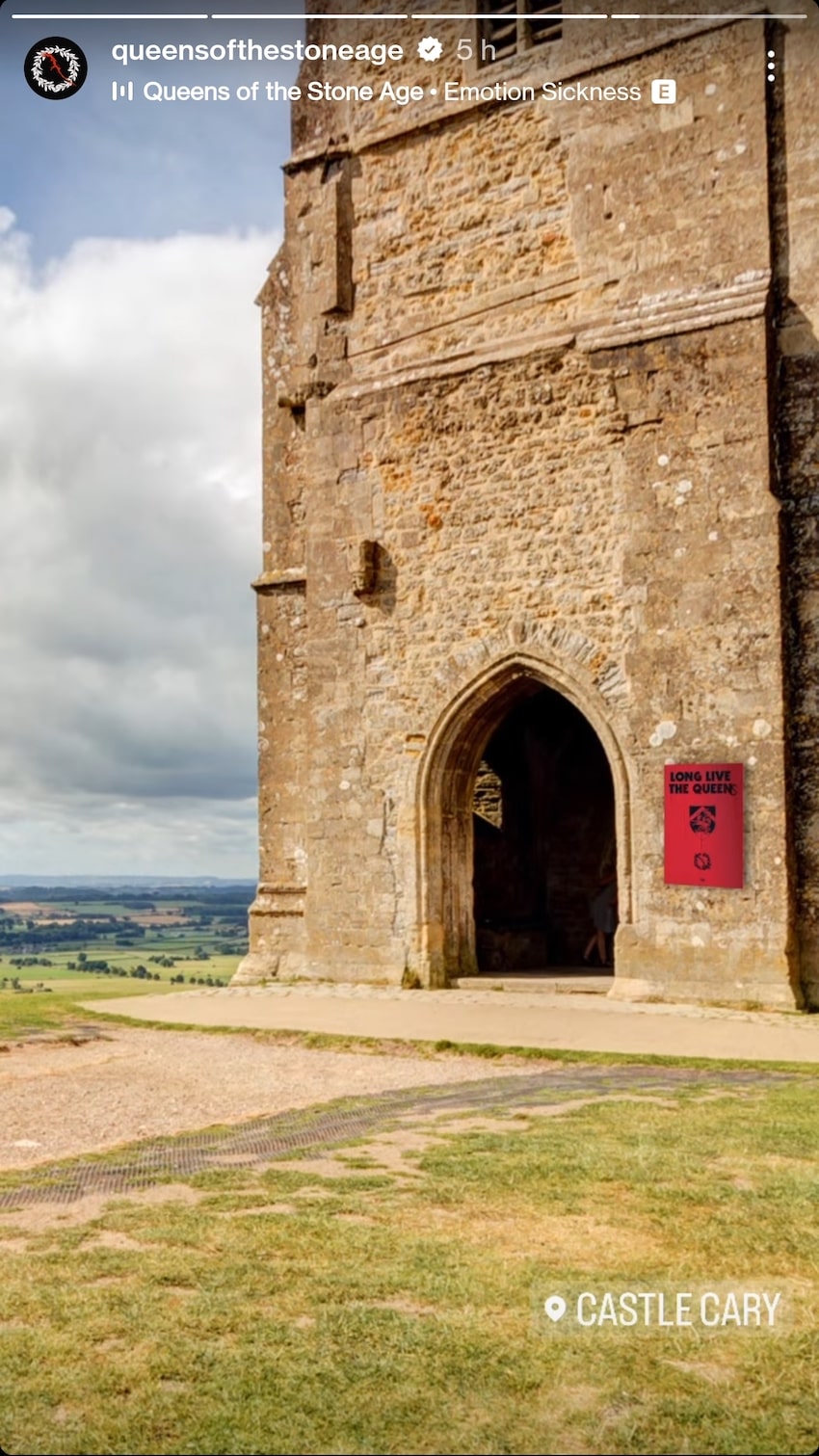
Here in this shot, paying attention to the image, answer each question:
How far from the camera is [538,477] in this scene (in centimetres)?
1250

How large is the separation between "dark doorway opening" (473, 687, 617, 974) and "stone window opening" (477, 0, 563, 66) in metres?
6.79

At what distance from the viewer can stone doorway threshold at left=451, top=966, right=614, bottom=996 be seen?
12.1m

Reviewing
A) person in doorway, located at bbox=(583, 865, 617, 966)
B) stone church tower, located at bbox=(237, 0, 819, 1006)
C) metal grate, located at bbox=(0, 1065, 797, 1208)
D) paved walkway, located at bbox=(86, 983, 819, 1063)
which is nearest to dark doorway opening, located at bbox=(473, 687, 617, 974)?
person in doorway, located at bbox=(583, 865, 617, 966)

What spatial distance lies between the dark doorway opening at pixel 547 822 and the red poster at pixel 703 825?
15.7 feet

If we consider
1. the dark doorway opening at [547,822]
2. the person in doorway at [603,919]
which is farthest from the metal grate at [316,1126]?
the dark doorway opening at [547,822]

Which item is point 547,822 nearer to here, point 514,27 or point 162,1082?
point 514,27

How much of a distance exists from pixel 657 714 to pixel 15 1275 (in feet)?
28.4

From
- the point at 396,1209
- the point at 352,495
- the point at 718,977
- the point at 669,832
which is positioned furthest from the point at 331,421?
the point at 396,1209

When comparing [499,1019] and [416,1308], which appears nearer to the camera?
[416,1308]

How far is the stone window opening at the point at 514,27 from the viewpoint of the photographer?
13.0m

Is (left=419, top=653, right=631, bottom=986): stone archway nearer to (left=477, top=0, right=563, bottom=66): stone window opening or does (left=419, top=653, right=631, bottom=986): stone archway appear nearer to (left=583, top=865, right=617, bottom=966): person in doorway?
(left=583, top=865, right=617, bottom=966): person in doorway

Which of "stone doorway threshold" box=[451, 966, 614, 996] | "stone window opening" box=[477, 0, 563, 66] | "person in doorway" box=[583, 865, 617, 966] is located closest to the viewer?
"stone doorway threshold" box=[451, 966, 614, 996]

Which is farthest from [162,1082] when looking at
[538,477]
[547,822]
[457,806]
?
[547,822]

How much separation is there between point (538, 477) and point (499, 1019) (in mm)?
5091
